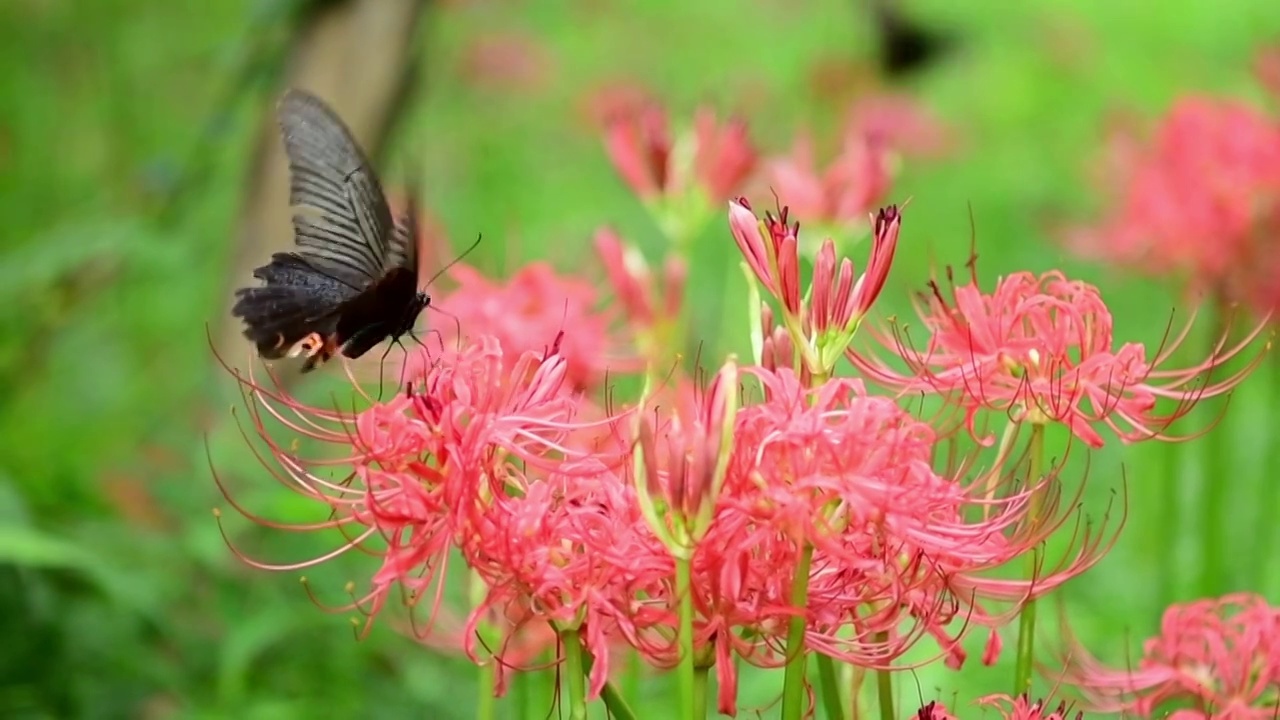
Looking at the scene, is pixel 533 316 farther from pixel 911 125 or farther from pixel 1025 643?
pixel 911 125

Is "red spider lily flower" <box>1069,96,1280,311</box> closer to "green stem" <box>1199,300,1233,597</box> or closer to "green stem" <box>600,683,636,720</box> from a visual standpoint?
"green stem" <box>1199,300,1233,597</box>

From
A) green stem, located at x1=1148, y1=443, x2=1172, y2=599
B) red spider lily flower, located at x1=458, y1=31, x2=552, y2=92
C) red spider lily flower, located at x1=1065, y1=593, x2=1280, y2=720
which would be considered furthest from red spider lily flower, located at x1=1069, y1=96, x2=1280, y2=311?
red spider lily flower, located at x1=458, y1=31, x2=552, y2=92

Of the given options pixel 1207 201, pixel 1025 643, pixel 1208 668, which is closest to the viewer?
pixel 1025 643

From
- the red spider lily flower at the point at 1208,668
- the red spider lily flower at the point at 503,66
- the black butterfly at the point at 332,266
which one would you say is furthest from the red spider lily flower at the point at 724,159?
the red spider lily flower at the point at 503,66

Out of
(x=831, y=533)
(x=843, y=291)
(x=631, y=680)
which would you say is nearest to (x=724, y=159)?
(x=631, y=680)

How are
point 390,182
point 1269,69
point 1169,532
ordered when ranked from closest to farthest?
point 1169,532 → point 1269,69 → point 390,182

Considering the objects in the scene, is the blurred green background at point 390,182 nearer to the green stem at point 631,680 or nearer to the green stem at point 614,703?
the green stem at point 631,680
